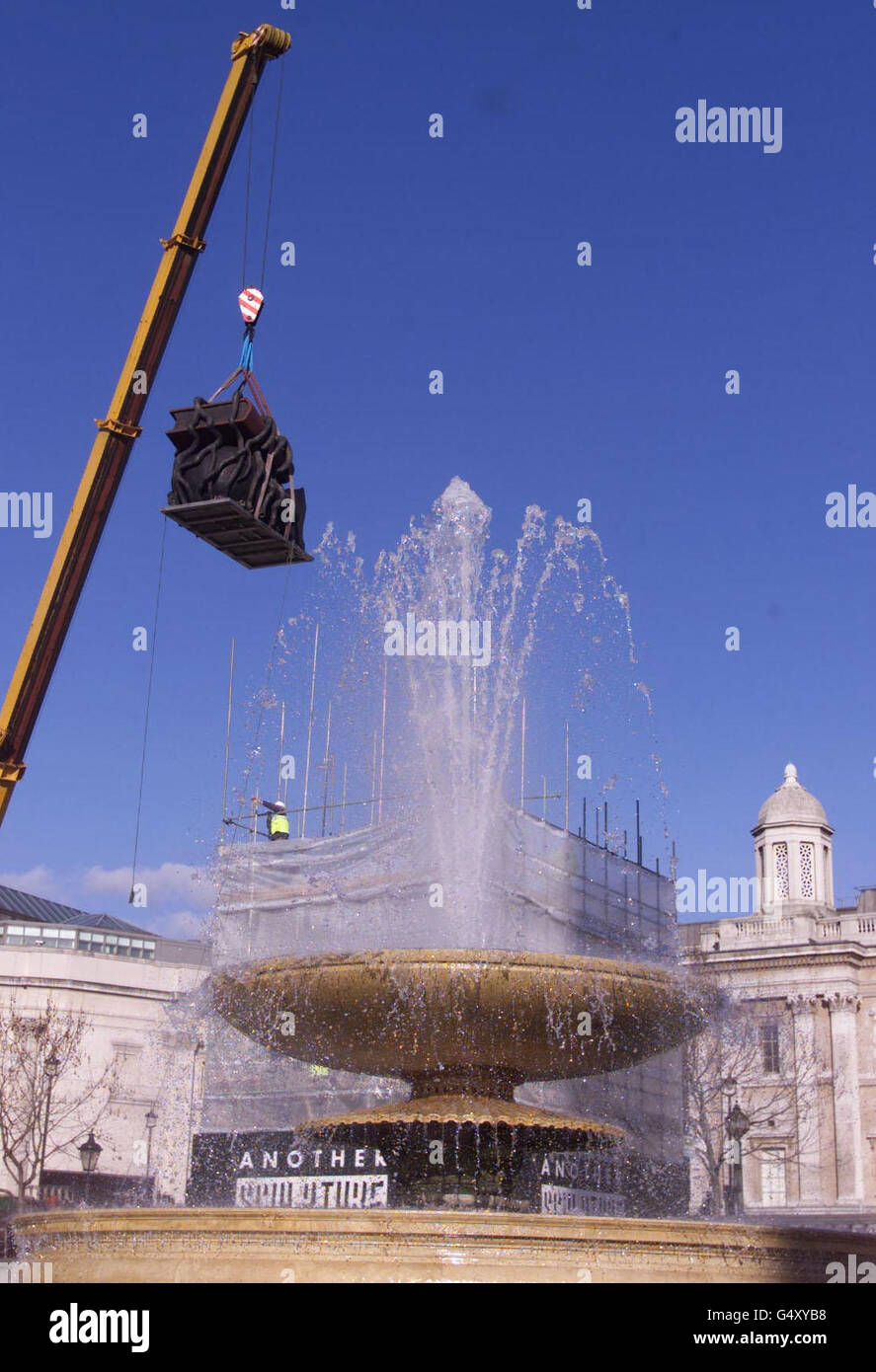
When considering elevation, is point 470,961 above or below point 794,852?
below

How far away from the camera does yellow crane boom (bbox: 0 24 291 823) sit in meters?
18.9

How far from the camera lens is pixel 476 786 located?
1748 cm

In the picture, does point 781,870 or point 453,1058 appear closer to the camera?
point 453,1058

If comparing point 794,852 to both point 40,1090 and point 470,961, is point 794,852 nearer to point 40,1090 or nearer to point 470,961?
point 40,1090

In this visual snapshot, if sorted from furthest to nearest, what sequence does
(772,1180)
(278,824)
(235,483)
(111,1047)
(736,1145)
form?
(111,1047) → (772,1180) → (278,824) → (736,1145) → (235,483)

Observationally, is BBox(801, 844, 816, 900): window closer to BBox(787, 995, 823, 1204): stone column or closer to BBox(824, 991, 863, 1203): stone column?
BBox(824, 991, 863, 1203): stone column

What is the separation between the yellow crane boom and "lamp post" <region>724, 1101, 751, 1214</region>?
36.1ft

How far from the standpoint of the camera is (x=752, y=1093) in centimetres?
5050

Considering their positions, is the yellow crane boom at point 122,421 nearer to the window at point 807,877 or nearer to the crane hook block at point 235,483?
the crane hook block at point 235,483

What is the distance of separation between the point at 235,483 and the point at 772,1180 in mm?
41827

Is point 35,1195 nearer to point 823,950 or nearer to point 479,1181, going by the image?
point 823,950

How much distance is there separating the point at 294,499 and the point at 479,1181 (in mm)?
6934

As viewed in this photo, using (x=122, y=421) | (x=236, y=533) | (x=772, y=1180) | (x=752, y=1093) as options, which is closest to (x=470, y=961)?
(x=236, y=533)

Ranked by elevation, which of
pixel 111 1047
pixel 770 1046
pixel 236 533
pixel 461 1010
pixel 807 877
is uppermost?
pixel 807 877
